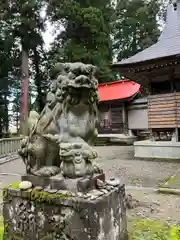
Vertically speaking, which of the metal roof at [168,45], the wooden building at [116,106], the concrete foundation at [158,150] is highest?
the metal roof at [168,45]

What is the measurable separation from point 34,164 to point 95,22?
53.0 ft

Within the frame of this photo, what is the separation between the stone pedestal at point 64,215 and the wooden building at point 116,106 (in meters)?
15.8

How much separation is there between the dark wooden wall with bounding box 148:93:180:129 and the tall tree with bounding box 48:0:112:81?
28.8 feet

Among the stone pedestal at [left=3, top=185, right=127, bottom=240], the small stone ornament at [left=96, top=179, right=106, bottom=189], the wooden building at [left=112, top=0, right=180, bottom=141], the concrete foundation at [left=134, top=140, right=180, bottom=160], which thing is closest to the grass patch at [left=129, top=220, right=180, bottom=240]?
the stone pedestal at [left=3, top=185, right=127, bottom=240]

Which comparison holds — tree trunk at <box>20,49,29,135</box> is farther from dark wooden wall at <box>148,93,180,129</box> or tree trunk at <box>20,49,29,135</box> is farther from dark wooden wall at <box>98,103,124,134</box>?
dark wooden wall at <box>148,93,180,129</box>

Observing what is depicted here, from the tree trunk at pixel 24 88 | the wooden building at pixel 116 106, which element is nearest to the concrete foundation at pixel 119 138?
the wooden building at pixel 116 106

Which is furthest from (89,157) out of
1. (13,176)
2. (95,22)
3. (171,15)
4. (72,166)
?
(95,22)

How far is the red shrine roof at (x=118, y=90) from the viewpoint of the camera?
1878 cm

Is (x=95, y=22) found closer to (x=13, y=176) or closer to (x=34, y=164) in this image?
(x=13, y=176)

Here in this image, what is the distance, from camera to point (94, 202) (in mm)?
2494

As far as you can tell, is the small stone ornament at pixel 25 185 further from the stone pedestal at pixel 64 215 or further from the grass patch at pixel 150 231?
the grass patch at pixel 150 231

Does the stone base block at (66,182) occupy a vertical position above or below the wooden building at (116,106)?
below

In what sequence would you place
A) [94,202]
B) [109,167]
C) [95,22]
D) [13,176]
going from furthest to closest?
[95,22], [109,167], [13,176], [94,202]

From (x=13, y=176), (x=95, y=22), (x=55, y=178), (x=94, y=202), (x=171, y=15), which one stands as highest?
(x=95, y=22)
